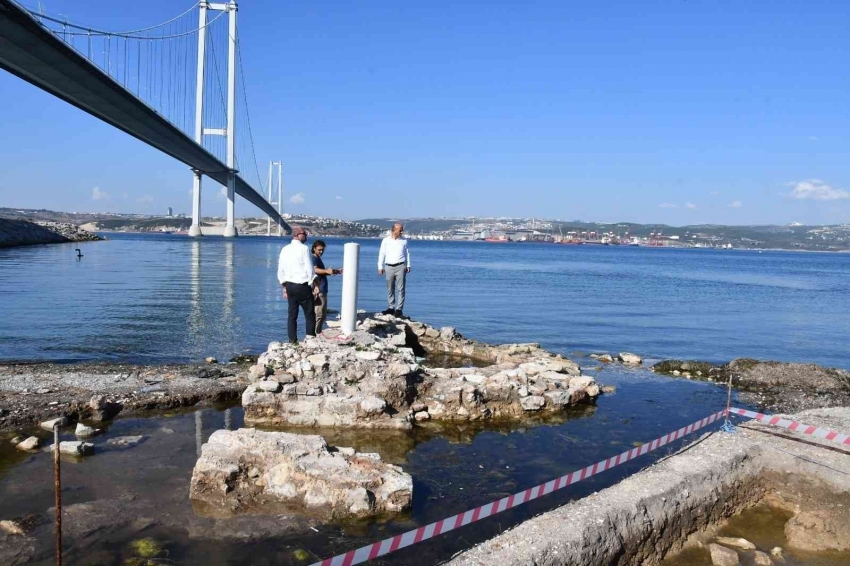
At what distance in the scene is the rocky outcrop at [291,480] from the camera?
14.3ft

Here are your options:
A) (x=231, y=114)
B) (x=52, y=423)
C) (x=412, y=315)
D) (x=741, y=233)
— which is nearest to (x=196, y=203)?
(x=231, y=114)

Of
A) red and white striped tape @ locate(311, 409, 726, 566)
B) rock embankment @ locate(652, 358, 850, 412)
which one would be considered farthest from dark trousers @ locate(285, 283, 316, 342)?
rock embankment @ locate(652, 358, 850, 412)

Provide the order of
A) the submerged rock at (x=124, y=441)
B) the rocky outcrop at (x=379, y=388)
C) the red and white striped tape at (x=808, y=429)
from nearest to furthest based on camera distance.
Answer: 1. the red and white striped tape at (x=808, y=429)
2. the submerged rock at (x=124, y=441)
3. the rocky outcrop at (x=379, y=388)

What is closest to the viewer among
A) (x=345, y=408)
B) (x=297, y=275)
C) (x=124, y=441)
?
(x=124, y=441)

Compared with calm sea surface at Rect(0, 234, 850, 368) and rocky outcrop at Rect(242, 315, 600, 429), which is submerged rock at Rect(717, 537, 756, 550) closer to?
rocky outcrop at Rect(242, 315, 600, 429)

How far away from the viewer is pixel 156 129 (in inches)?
1702

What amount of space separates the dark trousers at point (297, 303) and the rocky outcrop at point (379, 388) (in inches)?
15.6

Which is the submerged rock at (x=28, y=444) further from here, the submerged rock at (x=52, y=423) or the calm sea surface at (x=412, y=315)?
the calm sea surface at (x=412, y=315)

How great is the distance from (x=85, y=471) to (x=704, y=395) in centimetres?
788

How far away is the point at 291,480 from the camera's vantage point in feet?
14.9

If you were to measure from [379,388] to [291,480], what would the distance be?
7.74 feet

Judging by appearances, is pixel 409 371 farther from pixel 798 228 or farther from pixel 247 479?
pixel 798 228

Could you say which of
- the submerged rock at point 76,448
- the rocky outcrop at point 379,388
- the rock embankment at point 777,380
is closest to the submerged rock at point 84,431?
the submerged rock at point 76,448

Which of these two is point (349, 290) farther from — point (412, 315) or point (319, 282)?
point (412, 315)
